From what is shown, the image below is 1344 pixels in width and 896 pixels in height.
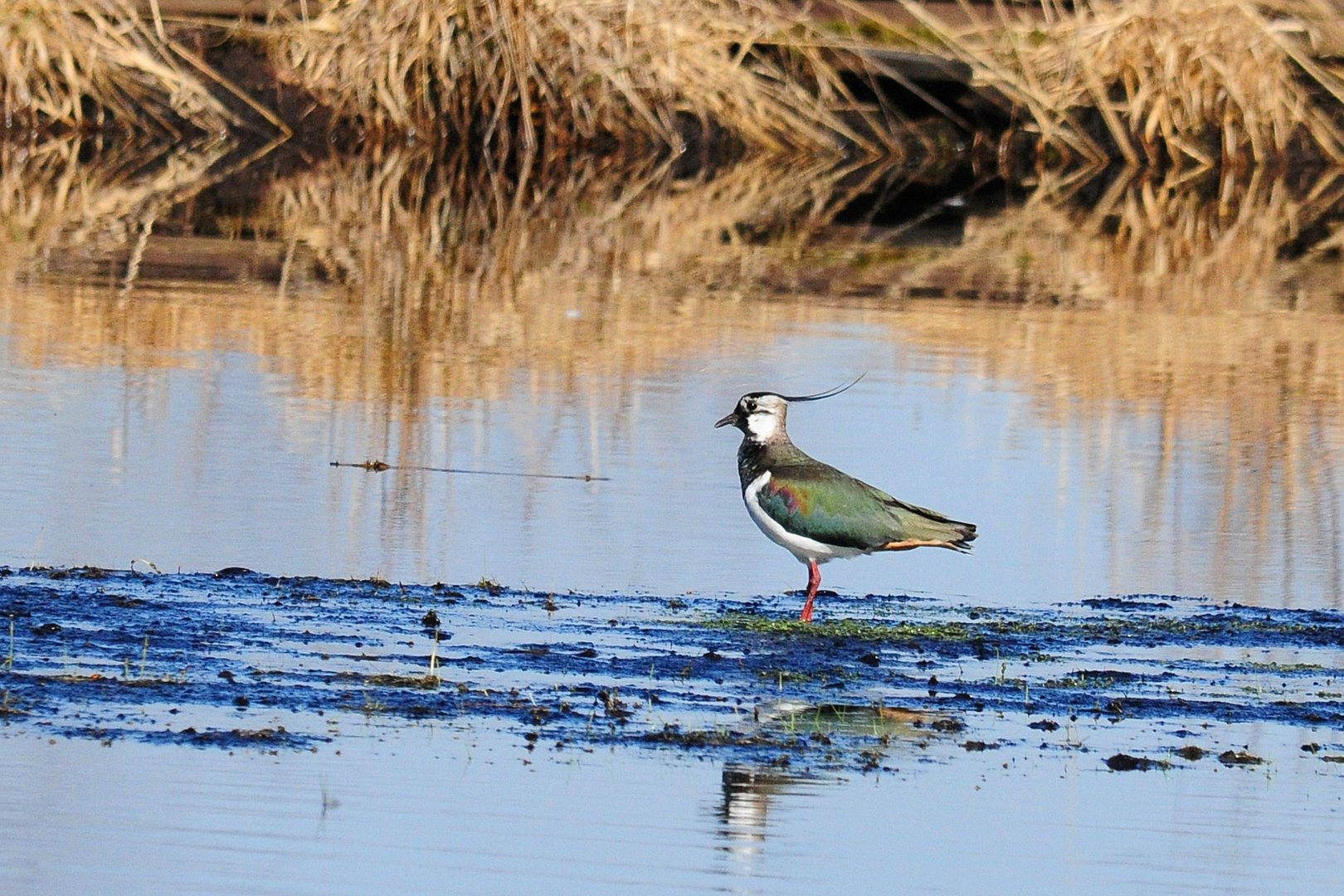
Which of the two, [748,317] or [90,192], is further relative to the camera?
[90,192]

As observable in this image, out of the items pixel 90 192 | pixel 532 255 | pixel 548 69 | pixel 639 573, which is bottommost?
pixel 639 573

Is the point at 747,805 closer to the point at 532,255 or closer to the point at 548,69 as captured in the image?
the point at 532,255

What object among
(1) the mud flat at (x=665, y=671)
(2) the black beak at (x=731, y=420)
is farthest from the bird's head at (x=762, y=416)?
(1) the mud flat at (x=665, y=671)

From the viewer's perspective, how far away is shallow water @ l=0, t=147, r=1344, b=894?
479 cm

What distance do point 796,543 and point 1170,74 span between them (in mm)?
16733

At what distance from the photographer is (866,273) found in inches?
581

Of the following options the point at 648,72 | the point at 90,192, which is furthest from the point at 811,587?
the point at 648,72

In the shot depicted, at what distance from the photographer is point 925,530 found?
22.5 ft

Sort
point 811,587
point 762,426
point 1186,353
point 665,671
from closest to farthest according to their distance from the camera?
1. point 665,671
2. point 811,587
3. point 762,426
4. point 1186,353

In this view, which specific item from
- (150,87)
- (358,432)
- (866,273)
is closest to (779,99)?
(150,87)

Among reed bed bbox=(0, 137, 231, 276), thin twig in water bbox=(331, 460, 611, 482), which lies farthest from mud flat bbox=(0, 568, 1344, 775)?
reed bed bbox=(0, 137, 231, 276)

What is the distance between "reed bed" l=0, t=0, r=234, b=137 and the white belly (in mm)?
14428

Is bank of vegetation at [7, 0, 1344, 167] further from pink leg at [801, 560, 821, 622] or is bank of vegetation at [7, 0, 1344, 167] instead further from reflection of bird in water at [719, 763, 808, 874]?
reflection of bird in water at [719, 763, 808, 874]

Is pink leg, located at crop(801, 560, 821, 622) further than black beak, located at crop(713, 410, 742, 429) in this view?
No
